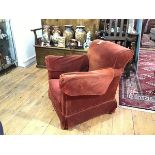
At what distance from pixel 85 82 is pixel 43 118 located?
0.74 metres

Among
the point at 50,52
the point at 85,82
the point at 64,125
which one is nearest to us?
the point at 85,82

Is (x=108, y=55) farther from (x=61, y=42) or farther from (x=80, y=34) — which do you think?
(x=61, y=42)

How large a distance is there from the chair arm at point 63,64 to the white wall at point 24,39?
4.97ft

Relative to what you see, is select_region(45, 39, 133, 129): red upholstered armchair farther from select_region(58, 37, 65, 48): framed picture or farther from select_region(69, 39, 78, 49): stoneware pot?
select_region(58, 37, 65, 48): framed picture

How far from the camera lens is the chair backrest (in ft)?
6.07

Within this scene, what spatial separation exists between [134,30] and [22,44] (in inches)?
80.9

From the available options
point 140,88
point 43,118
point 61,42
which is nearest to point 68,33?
point 61,42

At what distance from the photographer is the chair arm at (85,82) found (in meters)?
1.65

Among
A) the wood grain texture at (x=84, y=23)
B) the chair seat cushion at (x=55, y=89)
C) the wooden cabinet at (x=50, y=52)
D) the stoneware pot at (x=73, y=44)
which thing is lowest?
the chair seat cushion at (x=55, y=89)

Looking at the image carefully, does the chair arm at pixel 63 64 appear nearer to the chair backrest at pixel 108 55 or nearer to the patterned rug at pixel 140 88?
the chair backrest at pixel 108 55

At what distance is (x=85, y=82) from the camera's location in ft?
5.53

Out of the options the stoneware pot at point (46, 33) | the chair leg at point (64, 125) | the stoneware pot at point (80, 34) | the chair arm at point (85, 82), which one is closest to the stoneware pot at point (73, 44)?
the stoneware pot at point (80, 34)

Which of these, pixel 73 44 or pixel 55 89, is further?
pixel 73 44
